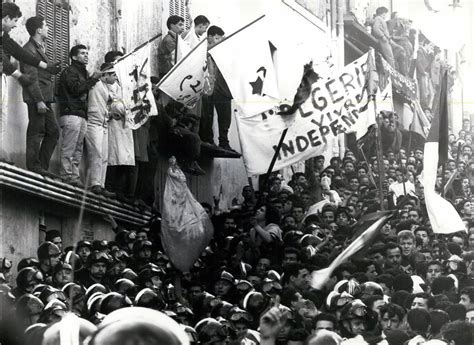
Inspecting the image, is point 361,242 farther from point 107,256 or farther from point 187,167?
point 187,167

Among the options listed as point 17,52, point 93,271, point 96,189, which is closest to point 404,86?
point 96,189

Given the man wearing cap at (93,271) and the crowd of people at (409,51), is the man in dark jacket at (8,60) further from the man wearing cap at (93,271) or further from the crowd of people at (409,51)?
the crowd of people at (409,51)

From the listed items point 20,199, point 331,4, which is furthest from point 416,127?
point 20,199

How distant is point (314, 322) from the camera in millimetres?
9664

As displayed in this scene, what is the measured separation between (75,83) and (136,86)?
105 centimetres

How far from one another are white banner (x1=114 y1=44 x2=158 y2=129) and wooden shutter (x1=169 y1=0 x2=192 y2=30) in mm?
3760

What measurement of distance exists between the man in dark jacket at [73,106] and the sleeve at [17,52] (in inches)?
37.5

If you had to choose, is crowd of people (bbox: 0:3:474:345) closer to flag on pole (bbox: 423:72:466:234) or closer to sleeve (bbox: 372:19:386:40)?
flag on pole (bbox: 423:72:466:234)

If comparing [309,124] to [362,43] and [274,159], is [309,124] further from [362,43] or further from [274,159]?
[362,43]

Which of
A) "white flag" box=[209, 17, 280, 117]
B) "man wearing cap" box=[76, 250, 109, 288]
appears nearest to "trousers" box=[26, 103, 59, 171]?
"man wearing cap" box=[76, 250, 109, 288]

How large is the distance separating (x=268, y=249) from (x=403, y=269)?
139 centimetres

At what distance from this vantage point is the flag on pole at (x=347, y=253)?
37.7 feet

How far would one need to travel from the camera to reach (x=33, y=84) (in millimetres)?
12180

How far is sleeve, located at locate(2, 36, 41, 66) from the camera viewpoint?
11.6 m
